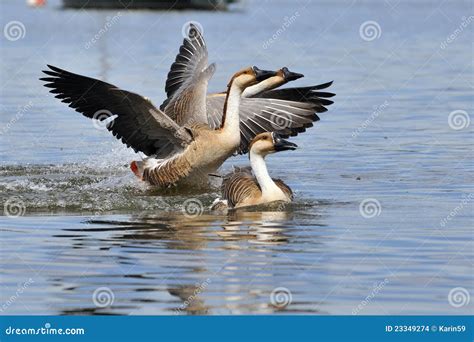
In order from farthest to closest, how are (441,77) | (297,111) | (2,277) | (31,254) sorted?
(441,77) → (297,111) → (31,254) → (2,277)

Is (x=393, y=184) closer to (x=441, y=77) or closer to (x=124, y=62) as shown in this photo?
(x=441, y=77)

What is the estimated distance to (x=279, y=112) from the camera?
14.4 m

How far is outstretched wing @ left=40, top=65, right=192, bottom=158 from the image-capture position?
12719 mm

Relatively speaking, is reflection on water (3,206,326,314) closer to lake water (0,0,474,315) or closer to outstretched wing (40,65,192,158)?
lake water (0,0,474,315)

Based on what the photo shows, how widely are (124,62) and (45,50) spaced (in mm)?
4276

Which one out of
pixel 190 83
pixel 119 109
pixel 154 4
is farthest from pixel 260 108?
pixel 154 4

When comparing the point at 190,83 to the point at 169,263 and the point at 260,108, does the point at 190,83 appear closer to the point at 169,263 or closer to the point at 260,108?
the point at 260,108

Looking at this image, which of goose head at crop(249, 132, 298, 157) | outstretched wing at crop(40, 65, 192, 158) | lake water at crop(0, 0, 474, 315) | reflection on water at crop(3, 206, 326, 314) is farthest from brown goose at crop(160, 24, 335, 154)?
reflection on water at crop(3, 206, 326, 314)

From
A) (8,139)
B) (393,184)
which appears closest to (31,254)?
(393,184)

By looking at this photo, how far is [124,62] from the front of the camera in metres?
31.9

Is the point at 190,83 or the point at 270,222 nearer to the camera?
the point at 270,222

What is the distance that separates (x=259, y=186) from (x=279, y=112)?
283 centimetres

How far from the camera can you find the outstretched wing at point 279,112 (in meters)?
14.2

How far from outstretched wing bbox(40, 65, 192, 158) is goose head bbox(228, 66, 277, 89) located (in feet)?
3.10
